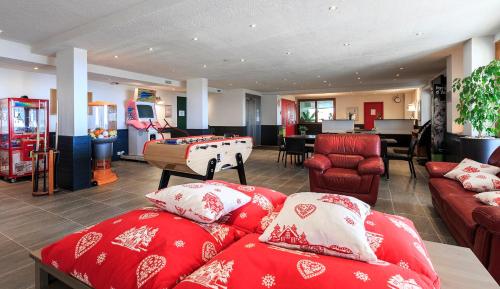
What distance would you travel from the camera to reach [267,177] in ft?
18.0

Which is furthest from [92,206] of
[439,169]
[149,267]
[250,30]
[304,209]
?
[439,169]

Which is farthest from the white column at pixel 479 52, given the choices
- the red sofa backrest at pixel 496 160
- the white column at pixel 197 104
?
the white column at pixel 197 104

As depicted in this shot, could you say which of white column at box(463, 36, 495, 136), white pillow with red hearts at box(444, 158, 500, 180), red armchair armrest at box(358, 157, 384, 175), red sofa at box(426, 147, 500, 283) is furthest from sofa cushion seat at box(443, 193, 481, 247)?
white column at box(463, 36, 495, 136)

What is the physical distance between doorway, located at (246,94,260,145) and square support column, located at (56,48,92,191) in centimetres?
683

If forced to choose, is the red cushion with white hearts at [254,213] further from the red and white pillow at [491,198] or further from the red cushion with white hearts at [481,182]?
the red cushion with white hearts at [481,182]

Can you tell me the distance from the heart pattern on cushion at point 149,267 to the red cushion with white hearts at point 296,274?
5.1 inches

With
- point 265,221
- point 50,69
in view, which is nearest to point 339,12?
point 265,221

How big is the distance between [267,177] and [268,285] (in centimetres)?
464

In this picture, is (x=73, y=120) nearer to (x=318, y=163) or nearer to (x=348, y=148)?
(x=318, y=163)

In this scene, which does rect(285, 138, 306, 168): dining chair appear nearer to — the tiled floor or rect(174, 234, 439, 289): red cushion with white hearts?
the tiled floor

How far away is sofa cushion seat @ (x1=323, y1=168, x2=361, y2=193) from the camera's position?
353 centimetres

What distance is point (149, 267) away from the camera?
101 cm

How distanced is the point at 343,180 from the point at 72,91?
4614 millimetres

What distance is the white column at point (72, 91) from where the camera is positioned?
4441mm
